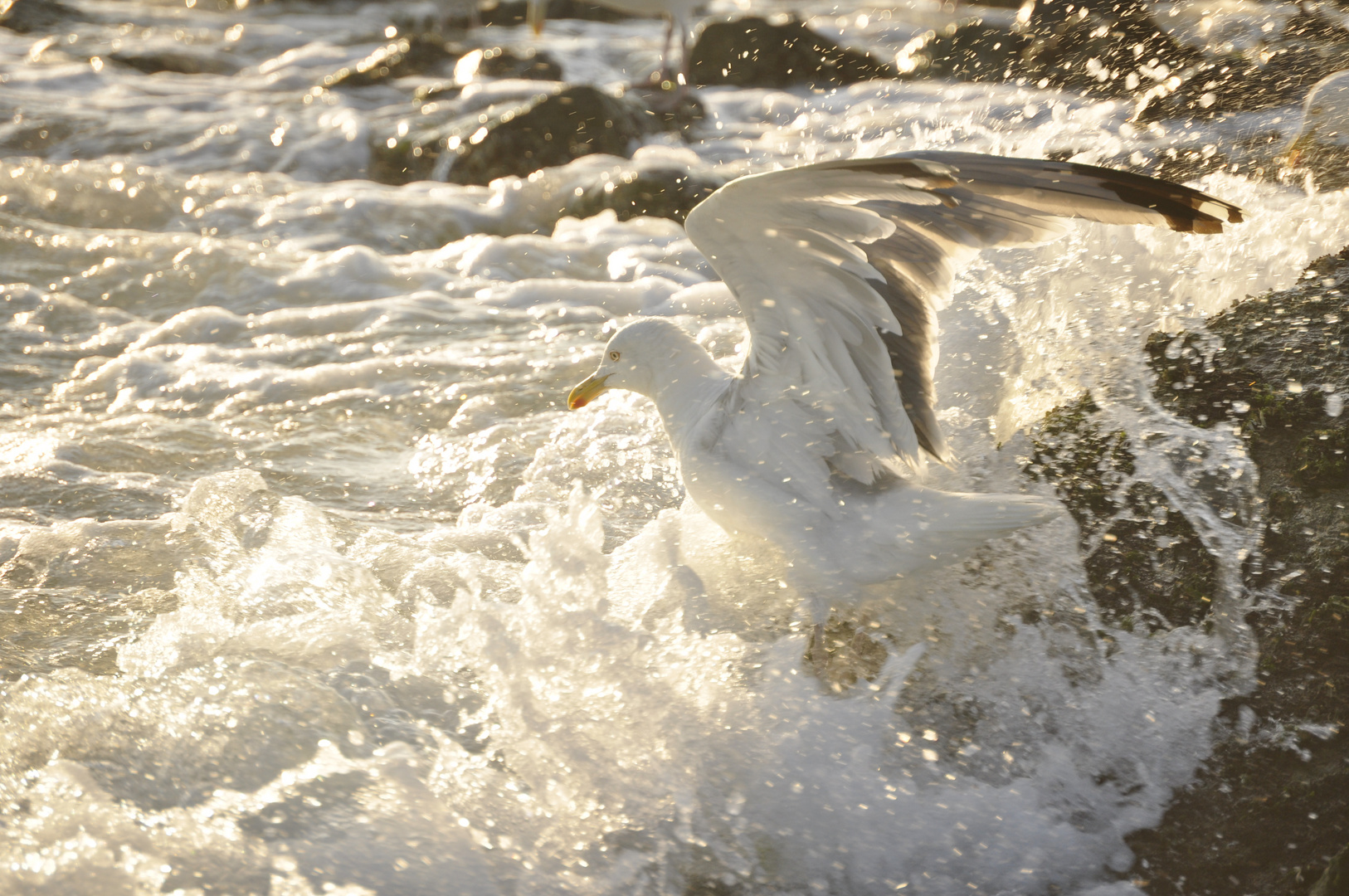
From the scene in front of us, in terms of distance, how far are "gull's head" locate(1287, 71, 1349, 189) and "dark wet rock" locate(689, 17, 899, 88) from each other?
8100 mm

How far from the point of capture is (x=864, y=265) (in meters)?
2.72

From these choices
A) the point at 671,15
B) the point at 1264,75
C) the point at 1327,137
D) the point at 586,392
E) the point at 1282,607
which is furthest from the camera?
the point at 671,15

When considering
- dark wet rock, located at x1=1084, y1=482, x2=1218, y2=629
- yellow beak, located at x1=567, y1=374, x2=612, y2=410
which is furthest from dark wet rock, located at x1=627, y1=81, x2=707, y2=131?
dark wet rock, located at x1=1084, y1=482, x2=1218, y2=629

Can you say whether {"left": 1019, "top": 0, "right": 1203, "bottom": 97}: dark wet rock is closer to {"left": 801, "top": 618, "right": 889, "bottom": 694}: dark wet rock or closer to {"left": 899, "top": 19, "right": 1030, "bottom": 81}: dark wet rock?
{"left": 899, "top": 19, "right": 1030, "bottom": 81}: dark wet rock

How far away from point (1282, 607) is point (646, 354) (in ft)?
6.60

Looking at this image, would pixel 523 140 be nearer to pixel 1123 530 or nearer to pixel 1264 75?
pixel 1264 75

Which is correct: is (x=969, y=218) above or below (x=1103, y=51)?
below

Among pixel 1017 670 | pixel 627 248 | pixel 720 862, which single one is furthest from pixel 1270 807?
pixel 627 248

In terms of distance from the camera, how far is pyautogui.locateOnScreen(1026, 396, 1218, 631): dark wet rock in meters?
2.77

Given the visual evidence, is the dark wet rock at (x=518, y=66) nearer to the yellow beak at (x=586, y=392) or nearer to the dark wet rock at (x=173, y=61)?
the dark wet rock at (x=173, y=61)

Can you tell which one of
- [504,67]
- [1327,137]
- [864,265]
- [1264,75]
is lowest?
[504,67]

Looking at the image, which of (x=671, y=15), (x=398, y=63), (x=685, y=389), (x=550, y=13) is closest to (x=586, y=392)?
(x=685, y=389)

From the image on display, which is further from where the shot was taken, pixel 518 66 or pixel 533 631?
pixel 518 66

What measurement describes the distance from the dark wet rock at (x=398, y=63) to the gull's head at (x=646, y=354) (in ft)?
34.3
